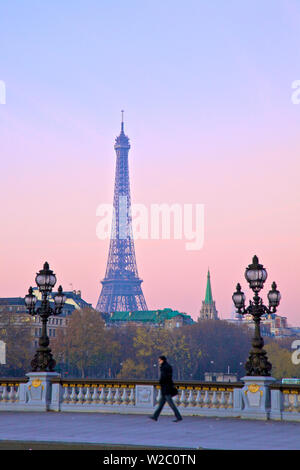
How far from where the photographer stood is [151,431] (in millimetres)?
20719

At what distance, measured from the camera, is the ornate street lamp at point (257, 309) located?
27047 millimetres

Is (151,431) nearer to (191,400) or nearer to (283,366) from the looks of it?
(191,400)

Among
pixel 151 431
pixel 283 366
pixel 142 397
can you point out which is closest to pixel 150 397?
pixel 142 397

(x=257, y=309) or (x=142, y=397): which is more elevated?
(x=257, y=309)

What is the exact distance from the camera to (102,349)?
465ft

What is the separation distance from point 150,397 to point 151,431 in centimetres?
744

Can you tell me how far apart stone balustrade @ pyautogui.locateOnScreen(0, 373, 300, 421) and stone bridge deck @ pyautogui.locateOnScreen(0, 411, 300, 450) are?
2.89 feet

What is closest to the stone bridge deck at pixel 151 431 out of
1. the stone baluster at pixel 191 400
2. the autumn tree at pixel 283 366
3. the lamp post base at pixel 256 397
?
the lamp post base at pixel 256 397

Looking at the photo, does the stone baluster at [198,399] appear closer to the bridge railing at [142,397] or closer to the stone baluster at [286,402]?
the bridge railing at [142,397]

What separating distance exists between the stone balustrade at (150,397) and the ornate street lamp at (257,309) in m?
0.55
